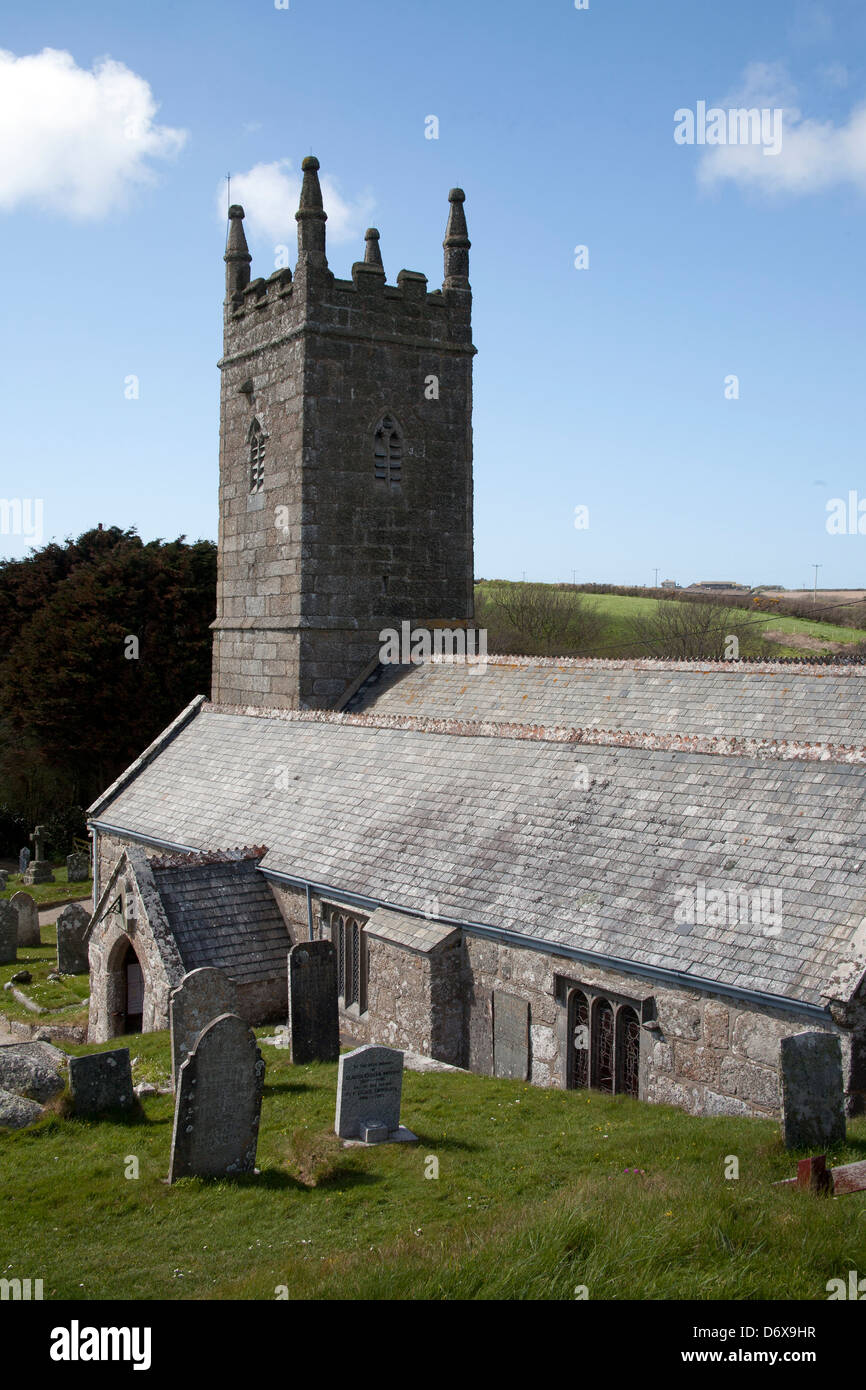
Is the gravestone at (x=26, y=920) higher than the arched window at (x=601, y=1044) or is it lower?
lower

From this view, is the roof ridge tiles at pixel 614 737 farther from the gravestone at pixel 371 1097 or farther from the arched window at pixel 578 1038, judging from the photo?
the gravestone at pixel 371 1097

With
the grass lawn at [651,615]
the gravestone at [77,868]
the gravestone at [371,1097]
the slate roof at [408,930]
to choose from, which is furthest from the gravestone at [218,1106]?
the grass lawn at [651,615]

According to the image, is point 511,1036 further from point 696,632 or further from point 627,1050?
point 696,632

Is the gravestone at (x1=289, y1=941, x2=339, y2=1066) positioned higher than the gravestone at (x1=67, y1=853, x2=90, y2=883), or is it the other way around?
the gravestone at (x1=289, y1=941, x2=339, y2=1066)

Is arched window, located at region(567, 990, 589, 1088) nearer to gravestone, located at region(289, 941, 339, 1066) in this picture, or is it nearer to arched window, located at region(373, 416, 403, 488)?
gravestone, located at region(289, 941, 339, 1066)

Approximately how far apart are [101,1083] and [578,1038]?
4.85m

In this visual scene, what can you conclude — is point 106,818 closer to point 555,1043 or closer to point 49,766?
point 555,1043

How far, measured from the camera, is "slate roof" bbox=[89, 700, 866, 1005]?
10164mm

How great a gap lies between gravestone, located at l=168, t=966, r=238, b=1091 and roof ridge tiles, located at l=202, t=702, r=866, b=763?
5.61 meters

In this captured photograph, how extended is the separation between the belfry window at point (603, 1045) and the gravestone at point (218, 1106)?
11.9 feet

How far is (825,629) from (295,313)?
41202 mm

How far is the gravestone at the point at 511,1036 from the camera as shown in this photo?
1194 centimetres

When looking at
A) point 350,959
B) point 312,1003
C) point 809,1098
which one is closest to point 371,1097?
point 312,1003
